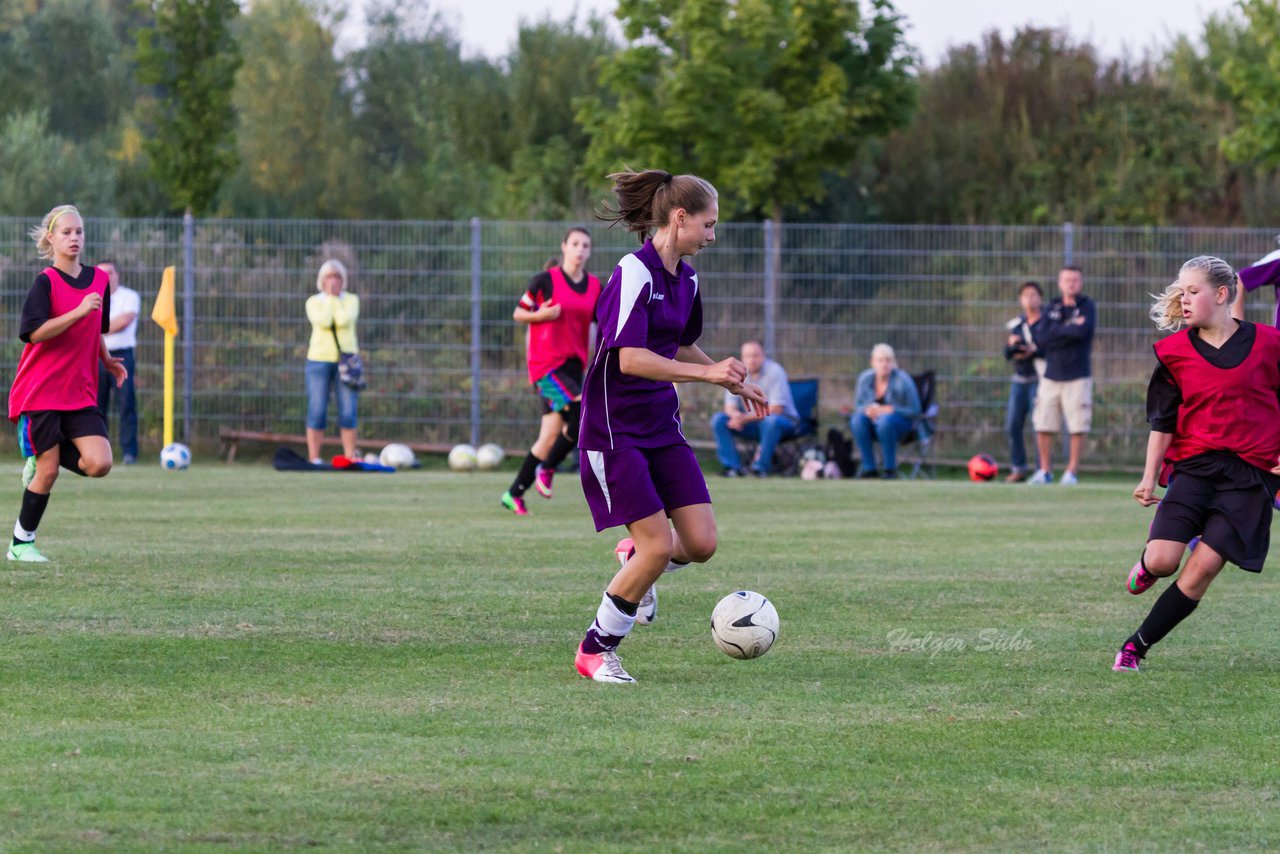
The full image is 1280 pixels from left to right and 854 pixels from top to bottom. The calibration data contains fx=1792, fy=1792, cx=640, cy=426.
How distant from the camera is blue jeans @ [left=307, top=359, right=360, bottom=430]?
63.7 feet

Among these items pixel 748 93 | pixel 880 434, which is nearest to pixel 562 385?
pixel 880 434

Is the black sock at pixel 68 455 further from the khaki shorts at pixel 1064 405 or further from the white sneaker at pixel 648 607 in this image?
the khaki shorts at pixel 1064 405

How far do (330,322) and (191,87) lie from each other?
691 cm

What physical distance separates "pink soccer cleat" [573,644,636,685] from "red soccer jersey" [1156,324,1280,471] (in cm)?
233

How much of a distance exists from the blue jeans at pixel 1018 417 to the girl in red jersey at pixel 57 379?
11592 millimetres

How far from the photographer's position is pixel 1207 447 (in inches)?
268

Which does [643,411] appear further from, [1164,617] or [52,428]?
[52,428]

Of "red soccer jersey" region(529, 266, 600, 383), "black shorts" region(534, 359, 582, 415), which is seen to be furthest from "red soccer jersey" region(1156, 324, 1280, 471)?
"black shorts" region(534, 359, 582, 415)

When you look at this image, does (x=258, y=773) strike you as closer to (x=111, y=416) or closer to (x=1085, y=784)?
(x=1085, y=784)

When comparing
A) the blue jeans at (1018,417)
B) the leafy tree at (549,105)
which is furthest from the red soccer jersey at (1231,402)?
the leafy tree at (549,105)

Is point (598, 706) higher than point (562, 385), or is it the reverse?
point (562, 385)

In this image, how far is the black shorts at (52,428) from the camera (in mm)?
9453

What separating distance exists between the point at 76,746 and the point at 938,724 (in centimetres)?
260

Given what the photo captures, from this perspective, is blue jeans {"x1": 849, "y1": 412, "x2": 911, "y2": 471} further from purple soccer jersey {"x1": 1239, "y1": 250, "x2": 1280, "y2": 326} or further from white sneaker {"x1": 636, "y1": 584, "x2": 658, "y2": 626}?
white sneaker {"x1": 636, "y1": 584, "x2": 658, "y2": 626}
